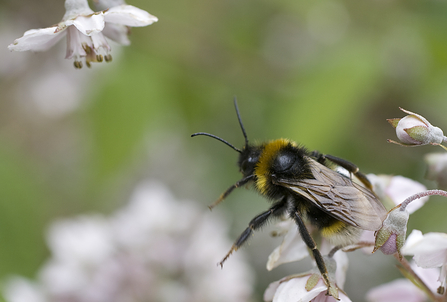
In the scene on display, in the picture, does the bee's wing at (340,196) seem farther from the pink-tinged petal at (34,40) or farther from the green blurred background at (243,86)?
the green blurred background at (243,86)

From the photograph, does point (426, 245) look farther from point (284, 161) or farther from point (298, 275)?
point (284, 161)

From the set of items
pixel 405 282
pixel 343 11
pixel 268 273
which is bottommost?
pixel 268 273


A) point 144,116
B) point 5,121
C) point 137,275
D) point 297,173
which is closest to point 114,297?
point 137,275

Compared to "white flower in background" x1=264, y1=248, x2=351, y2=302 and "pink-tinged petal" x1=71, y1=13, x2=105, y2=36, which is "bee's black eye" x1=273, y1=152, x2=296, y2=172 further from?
"pink-tinged petal" x1=71, y1=13, x2=105, y2=36

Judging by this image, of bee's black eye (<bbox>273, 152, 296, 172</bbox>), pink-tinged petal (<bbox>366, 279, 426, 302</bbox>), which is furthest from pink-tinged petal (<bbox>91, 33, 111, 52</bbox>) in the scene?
pink-tinged petal (<bbox>366, 279, 426, 302</bbox>)

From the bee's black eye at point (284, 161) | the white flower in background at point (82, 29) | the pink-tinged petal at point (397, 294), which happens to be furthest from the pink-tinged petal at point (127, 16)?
the pink-tinged petal at point (397, 294)

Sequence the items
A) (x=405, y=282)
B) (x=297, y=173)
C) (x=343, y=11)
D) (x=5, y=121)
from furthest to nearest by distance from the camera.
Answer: (x=5, y=121) < (x=343, y=11) < (x=405, y=282) < (x=297, y=173)

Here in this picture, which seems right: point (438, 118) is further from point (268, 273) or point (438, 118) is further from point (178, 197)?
point (178, 197)
